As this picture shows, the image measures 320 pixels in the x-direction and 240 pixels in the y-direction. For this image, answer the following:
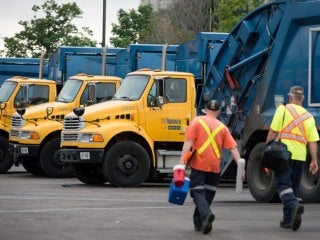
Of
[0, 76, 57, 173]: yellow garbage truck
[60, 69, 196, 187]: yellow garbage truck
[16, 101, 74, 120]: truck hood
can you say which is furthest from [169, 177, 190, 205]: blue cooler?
[0, 76, 57, 173]: yellow garbage truck

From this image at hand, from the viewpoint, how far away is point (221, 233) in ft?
49.5

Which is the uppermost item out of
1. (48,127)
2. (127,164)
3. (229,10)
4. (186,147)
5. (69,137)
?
(229,10)

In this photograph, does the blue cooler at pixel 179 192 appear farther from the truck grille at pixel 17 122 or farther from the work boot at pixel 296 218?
the truck grille at pixel 17 122

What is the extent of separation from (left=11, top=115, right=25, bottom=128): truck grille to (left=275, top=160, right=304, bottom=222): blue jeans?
1388 cm

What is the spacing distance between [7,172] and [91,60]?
397 centimetres

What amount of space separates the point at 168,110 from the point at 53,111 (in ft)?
13.1

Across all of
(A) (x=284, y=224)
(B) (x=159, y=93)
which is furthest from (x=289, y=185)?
(B) (x=159, y=93)

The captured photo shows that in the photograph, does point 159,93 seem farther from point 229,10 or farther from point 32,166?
point 229,10

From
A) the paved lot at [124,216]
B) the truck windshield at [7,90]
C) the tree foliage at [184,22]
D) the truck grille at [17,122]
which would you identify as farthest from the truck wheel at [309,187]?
the tree foliage at [184,22]

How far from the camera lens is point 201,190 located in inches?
607

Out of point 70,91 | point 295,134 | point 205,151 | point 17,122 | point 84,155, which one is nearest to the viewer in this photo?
point 205,151

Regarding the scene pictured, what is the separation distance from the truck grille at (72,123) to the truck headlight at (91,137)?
28cm

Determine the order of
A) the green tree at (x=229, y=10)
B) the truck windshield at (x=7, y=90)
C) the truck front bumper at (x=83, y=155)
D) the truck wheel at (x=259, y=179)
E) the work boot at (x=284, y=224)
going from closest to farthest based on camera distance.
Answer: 1. the work boot at (x=284, y=224)
2. the truck wheel at (x=259, y=179)
3. the truck front bumper at (x=83, y=155)
4. the truck windshield at (x=7, y=90)
5. the green tree at (x=229, y=10)

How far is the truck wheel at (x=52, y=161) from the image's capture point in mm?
28844
